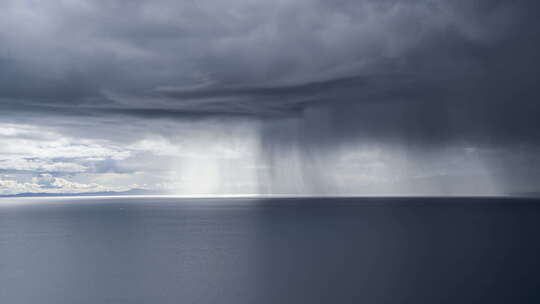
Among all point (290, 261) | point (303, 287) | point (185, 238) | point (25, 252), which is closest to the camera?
point (303, 287)

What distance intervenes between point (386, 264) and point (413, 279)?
10239 mm

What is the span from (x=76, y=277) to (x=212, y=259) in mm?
19776

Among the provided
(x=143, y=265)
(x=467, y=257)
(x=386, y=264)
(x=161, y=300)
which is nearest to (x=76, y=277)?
(x=143, y=265)

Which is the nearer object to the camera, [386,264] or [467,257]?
[386,264]

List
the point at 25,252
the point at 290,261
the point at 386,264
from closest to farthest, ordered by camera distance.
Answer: the point at 386,264, the point at 290,261, the point at 25,252

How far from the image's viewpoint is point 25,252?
246ft

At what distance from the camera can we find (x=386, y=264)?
58.2 meters

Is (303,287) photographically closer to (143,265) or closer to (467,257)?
(143,265)

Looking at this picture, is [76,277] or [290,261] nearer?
[76,277]

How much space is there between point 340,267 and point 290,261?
8805 millimetres

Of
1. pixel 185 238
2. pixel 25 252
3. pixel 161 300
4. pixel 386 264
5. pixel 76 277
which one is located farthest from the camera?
pixel 185 238

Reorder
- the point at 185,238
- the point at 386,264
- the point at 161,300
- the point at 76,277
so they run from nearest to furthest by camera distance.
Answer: the point at 161,300, the point at 76,277, the point at 386,264, the point at 185,238

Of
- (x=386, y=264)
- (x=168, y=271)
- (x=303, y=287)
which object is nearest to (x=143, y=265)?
(x=168, y=271)

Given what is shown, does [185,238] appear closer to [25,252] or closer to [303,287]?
[25,252]
